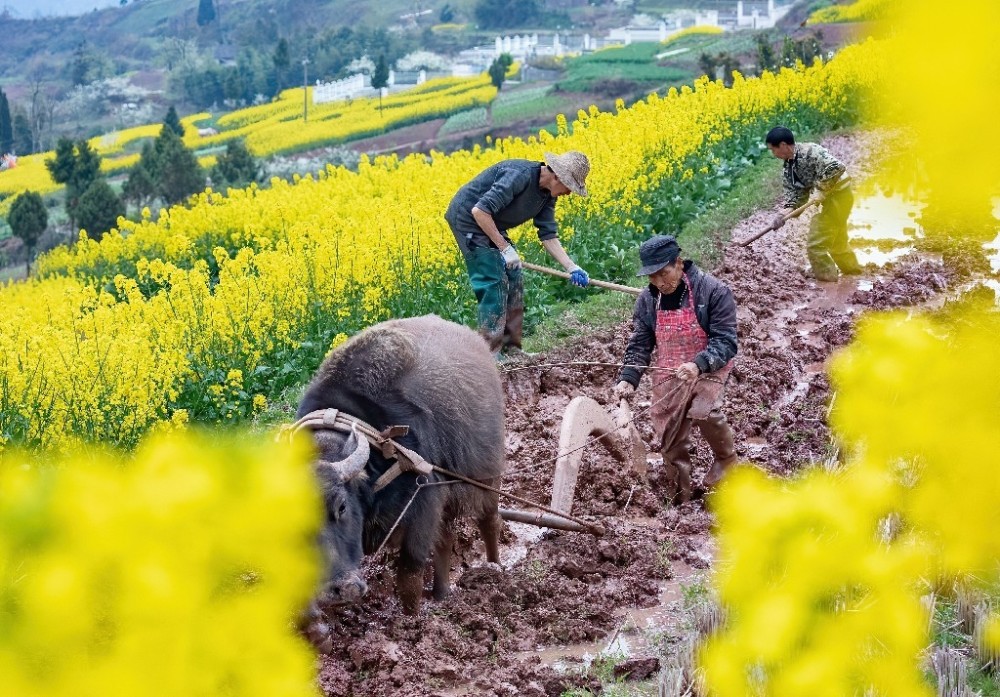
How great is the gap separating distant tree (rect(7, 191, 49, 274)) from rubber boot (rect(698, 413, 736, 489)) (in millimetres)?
14456

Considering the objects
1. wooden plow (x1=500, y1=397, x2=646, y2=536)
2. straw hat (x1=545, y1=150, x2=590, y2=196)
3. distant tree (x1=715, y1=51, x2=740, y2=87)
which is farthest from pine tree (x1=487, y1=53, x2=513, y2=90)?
wooden plow (x1=500, y1=397, x2=646, y2=536)

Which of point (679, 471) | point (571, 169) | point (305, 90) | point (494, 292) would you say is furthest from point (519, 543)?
point (305, 90)

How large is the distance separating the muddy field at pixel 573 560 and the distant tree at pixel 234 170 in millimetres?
12918

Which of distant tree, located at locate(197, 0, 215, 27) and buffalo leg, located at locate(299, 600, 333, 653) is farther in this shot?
distant tree, located at locate(197, 0, 215, 27)

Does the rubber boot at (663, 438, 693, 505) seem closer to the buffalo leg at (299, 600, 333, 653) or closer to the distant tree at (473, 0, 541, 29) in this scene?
the buffalo leg at (299, 600, 333, 653)

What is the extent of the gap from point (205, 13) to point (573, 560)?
28534 millimetres

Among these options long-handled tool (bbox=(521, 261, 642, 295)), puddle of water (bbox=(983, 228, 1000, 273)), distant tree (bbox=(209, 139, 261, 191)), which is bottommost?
puddle of water (bbox=(983, 228, 1000, 273))

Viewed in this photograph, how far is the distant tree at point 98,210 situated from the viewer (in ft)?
60.1

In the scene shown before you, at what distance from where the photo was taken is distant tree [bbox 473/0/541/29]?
30.6 m

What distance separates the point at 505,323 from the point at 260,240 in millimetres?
4352

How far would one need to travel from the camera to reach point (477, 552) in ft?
20.0

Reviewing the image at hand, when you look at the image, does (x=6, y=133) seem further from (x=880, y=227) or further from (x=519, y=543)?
(x=519, y=543)

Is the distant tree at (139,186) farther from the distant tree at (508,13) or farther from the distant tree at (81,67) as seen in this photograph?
the distant tree at (508,13)

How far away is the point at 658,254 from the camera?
586 centimetres
